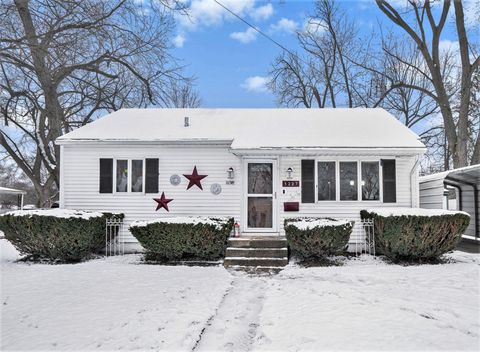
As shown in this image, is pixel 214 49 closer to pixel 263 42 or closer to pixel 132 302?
pixel 263 42

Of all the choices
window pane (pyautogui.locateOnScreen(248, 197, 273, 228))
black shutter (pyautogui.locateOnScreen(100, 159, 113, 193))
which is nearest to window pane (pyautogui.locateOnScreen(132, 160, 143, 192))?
black shutter (pyautogui.locateOnScreen(100, 159, 113, 193))

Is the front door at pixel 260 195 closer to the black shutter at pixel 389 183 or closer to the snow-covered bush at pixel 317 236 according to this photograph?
the snow-covered bush at pixel 317 236

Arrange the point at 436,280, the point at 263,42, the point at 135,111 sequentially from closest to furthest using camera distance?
the point at 436,280, the point at 135,111, the point at 263,42

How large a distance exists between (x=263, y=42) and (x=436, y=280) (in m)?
12.8

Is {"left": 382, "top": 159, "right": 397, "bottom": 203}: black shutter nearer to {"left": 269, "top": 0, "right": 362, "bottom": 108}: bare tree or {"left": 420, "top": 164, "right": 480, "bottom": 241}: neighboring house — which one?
{"left": 420, "top": 164, "right": 480, "bottom": 241}: neighboring house

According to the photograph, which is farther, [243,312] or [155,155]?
[155,155]

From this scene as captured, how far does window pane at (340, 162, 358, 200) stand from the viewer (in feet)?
33.8

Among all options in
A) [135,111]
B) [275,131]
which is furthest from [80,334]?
[135,111]

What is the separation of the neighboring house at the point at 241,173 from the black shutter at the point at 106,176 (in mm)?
30

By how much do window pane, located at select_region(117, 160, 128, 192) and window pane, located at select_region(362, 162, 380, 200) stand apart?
22.9 ft

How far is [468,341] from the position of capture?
4156mm

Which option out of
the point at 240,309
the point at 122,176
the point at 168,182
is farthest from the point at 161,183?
the point at 240,309

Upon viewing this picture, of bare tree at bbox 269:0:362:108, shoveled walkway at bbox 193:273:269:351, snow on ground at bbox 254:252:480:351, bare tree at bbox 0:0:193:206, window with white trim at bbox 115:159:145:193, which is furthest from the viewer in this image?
bare tree at bbox 269:0:362:108

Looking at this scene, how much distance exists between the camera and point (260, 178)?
10523 mm
